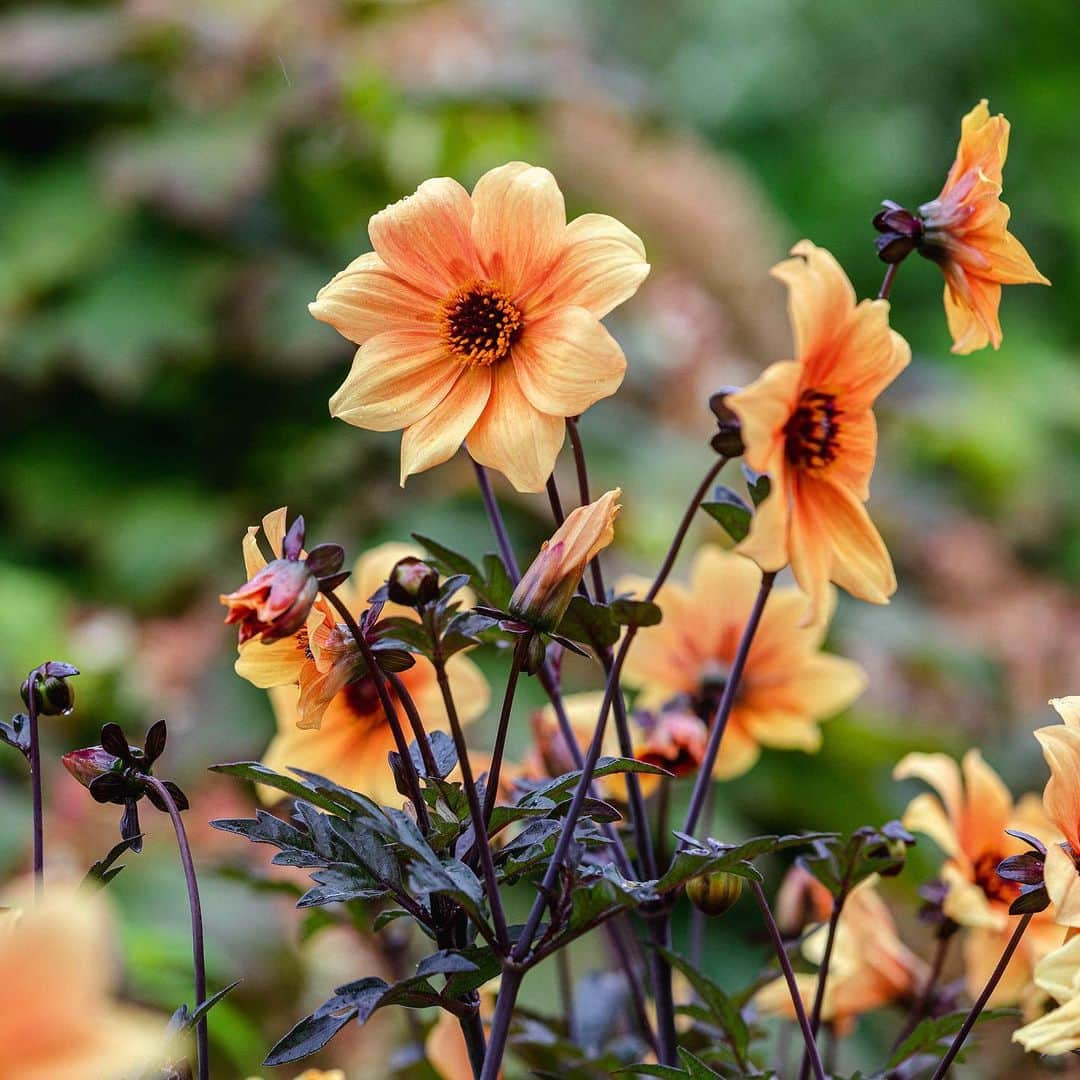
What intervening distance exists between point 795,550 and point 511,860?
0.11 meters

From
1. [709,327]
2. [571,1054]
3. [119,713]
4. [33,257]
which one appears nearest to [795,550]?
[571,1054]

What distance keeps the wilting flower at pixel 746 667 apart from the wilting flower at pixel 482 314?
0.54 feet

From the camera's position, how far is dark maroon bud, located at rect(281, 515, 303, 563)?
0.31 metres

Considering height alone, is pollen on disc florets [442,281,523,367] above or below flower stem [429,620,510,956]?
above

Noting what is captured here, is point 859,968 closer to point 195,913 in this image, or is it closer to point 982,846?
point 982,846

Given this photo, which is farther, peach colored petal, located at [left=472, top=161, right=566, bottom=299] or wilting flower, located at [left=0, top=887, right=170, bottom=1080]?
peach colored petal, located at [left=472, top=161, right=566, bottom=299]

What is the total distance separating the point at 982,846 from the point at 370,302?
287mm

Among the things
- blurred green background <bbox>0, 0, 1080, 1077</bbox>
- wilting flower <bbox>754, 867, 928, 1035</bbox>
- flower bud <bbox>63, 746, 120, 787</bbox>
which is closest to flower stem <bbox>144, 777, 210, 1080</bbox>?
flower bud <bbox>63, 746, 120, 787</bbox>

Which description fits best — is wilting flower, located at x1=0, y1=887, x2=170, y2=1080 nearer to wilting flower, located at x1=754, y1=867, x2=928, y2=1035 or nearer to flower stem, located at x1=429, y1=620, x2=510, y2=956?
flower stem, located at x1=429, y1=620, x2=510, y2=956

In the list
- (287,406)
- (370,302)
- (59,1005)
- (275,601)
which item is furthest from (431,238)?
(287,406)

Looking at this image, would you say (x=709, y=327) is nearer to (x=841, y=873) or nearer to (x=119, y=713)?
(x=119, y=713)

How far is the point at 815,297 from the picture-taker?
309 mm

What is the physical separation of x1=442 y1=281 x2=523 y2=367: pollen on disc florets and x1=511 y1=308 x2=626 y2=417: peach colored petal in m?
0.01

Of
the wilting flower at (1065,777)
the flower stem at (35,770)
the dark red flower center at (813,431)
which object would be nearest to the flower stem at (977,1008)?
the wilting flower at (1065,777)
